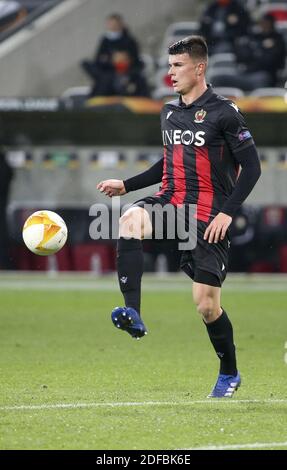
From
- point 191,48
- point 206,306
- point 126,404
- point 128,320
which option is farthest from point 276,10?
point 128,320

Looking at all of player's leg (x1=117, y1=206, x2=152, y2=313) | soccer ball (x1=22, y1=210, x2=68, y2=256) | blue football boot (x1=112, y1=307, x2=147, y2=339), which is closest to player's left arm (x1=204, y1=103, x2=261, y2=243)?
player's leg (x1=117, y1=206, x2=152, y2=313)

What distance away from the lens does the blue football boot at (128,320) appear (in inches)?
274

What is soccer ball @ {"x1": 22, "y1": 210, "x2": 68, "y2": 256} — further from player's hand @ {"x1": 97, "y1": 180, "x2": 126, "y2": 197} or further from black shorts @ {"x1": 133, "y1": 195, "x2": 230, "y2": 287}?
black shorts @ {"x1": 133, "y1": 195, "x2": 230, "y2": 287}

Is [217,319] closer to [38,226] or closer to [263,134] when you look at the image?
[38,226]

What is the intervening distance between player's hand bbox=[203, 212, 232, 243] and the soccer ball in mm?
1144

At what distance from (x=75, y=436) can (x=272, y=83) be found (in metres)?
17.0

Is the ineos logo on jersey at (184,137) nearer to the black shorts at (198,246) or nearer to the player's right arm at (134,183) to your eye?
the player's right arm at (134,183)

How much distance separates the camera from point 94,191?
77.3 ft

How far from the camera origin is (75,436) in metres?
6.13

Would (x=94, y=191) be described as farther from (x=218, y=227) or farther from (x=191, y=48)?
(x=218, y=227)

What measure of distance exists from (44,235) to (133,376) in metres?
1.79

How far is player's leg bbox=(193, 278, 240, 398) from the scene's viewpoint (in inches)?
296

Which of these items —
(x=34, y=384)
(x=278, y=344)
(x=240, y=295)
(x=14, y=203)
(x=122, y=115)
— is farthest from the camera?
(x=14, y=203)

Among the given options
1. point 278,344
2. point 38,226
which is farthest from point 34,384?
point 278,344
